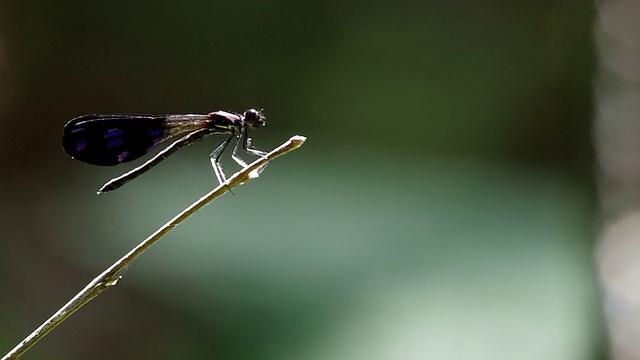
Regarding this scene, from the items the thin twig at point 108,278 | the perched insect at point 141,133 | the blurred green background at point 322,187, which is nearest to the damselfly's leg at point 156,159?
the perched insect at point 141,133

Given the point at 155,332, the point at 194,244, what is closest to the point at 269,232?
the point at 194,244

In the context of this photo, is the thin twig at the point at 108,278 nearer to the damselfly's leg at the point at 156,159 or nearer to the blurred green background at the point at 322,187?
the damselfly's leg at the point at 156,159

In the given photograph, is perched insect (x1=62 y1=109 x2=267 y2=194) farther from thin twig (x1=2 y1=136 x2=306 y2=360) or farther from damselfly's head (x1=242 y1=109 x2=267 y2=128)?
thin twig (x1=2 y1=136 x2=306 y2=360)

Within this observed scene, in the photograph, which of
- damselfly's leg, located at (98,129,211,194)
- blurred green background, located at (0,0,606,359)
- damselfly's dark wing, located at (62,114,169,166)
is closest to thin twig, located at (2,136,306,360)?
damselfly's leg, located at (98,129,211,194)

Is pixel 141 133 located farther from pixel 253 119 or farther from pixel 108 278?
pixel 108 278

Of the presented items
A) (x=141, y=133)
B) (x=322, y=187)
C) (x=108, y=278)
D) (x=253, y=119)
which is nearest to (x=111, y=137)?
(x=141, y=133)

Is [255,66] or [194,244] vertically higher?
[255,66]

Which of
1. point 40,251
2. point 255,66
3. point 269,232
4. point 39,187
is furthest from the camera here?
point 255,66

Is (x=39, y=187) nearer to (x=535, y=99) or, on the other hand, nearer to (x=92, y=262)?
(x=92, y=262)
